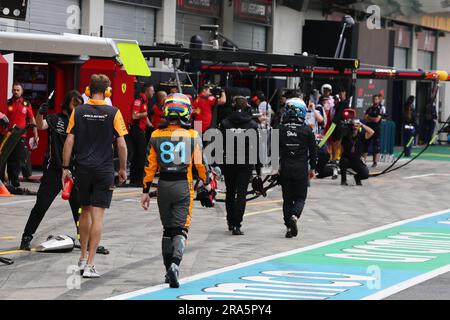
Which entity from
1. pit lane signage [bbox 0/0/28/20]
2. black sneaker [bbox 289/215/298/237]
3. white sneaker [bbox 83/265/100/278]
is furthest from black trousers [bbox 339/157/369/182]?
white sneaker [bbox 83/265/100/278]

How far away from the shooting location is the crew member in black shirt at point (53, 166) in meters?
12.2

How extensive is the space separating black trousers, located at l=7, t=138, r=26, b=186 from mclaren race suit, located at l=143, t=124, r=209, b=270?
28.7ft

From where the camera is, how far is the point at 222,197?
19156mm

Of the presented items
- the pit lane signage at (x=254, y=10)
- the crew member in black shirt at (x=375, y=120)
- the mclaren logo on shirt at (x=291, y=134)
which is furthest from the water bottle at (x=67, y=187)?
the pit lane signage at (x=254, y=10)

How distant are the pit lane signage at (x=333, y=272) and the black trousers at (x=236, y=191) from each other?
1324 millimetres

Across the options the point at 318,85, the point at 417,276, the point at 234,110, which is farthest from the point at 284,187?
the point at 318,85

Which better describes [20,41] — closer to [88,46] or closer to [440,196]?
[88,46]

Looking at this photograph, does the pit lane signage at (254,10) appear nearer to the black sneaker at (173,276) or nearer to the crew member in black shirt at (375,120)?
the crew member in black shirt at (375,120)

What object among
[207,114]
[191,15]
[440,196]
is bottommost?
[440,196]

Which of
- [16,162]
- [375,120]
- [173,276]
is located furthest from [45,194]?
[375,120]

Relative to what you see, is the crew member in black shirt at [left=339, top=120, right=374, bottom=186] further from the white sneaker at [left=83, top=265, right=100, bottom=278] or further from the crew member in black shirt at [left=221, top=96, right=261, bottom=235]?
the white sneaker at [left=83, top=265, right=100, bottom=278]

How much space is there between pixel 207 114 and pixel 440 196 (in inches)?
189

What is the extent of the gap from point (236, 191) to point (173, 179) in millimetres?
4334

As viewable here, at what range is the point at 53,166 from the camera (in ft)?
40.7
